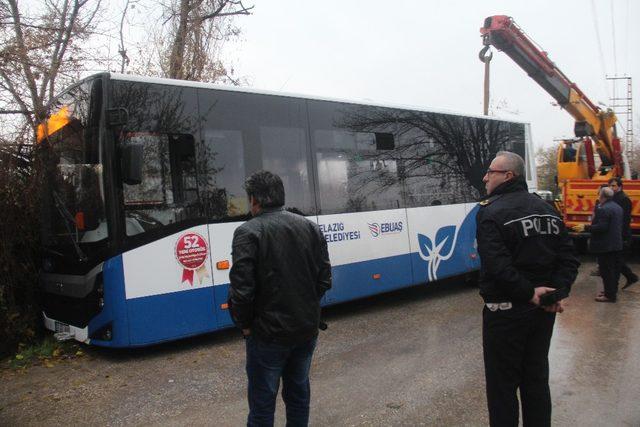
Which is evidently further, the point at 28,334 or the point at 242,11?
the point at 242,11

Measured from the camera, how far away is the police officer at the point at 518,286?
3070 millimetres

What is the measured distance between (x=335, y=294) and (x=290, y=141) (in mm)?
2250

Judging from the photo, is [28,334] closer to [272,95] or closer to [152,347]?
[152,347]

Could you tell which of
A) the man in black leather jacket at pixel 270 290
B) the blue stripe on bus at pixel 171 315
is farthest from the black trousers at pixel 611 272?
the man in black leather jacket at pixel 270 290

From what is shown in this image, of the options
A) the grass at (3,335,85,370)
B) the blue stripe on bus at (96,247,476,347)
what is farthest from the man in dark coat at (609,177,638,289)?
the grass at (3,335,85,370)

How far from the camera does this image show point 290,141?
6961mm

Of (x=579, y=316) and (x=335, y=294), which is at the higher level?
(x=335, y=294)

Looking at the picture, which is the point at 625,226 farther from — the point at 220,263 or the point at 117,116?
the point at 117,116

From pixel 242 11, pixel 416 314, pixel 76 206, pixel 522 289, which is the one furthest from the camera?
pixel 242 11

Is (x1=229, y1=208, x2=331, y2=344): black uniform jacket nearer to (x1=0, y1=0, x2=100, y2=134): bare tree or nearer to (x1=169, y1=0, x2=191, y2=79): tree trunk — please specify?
(x1=0, y1=0, x2=100, y2=134): bare tree

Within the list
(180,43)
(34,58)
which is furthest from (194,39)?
(34,58)

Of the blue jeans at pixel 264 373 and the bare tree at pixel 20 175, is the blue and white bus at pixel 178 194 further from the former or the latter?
the blue jeans at pixel 264 373

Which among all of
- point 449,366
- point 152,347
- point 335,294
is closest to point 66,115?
point 152,347

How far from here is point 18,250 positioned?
6484mm
